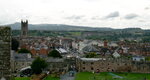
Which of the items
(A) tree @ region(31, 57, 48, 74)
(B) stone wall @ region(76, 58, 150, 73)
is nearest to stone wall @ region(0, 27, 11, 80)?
(A) tree @ region(31, 57, 48, 74)

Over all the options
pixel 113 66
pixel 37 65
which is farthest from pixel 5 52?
pixel 113 66

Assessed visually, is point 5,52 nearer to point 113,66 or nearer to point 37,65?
point 37,65

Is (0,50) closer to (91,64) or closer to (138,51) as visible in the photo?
(91,64)

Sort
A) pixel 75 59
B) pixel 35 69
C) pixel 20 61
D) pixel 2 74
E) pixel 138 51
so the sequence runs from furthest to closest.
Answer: pixel 138 51 → pixel 75 59 → pixel 20 61 → pixel 35 69 → pixel 2 74

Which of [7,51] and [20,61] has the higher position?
[7,51]

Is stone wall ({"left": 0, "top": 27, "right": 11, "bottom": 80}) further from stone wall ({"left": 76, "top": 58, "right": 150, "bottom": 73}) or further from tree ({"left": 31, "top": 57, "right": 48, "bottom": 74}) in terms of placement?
stone wall ({"left": 76, "top": 58, "right": 150, "bottom": 73})

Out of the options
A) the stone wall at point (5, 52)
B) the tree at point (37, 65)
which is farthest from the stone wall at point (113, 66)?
the stone wall at point (5, 52)

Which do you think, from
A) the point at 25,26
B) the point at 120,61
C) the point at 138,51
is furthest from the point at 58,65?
the point at 25,26

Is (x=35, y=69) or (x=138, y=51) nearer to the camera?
(x=35, y=69)

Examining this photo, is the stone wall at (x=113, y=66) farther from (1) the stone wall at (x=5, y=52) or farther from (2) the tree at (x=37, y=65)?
(1) the stone wall at (x=5, y=52)
